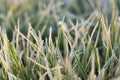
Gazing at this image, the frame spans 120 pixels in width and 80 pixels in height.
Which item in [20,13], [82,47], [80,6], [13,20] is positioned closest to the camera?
[82,47]

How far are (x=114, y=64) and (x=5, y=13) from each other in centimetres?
81

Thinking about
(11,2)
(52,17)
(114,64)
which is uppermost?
(11,2)

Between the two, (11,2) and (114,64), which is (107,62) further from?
(11,2)

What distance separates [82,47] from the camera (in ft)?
3.38

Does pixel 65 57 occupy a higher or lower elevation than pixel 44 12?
lower

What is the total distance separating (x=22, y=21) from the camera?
1.50m

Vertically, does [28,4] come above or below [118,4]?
above

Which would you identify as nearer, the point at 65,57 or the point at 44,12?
the point at 65,57

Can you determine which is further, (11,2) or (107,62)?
(11,2)

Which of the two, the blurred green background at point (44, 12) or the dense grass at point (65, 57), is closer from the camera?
the dense grass at point (65, 57)

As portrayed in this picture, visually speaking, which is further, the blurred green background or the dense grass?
the blurred green background

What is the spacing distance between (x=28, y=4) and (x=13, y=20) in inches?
8.7

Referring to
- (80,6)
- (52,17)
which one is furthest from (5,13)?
(80,6)

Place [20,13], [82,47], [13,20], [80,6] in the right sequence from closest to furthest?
[82,47] < [13,20] < [20,13] < [80,6]
